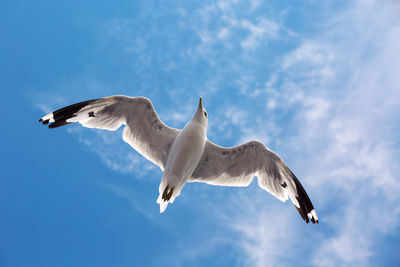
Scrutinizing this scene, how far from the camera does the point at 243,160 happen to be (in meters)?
6.67

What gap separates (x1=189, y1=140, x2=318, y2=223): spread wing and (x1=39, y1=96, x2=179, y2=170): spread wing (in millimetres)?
752

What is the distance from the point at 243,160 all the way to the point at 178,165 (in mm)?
1339

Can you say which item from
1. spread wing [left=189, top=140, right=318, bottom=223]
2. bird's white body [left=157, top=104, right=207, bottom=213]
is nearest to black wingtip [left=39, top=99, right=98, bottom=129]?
bird's white body [left=157, top=104, right=207, bottom=213]

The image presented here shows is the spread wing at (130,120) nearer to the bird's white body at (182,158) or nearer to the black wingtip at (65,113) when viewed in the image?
the black wingtip at (65,113)

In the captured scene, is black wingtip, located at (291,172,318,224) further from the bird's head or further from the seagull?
the bird's head

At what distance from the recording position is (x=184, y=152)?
594 centimetres

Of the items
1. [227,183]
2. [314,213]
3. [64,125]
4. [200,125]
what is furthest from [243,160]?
[64,125]

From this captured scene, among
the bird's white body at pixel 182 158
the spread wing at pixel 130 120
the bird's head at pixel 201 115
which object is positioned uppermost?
the bird's head at pixel 201 115

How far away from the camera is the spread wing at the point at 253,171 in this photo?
655 centimetres

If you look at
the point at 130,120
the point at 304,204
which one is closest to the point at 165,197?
the point at 130,120

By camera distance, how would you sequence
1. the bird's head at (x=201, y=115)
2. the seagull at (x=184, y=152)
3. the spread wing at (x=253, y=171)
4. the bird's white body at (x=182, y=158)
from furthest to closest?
1. the spread wing at (x=253, y=171)
2. the bird's head at (x=201, y=115)
3. the seagull at (x=184, y=152)
4. the bird's white body at (x=182, y=158)

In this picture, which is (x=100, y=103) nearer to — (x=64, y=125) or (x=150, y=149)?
(x=64, y=125)

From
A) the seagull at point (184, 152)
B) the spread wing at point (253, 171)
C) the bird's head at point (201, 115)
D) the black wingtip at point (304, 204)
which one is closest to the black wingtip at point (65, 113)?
the seagull at point (184, 152)

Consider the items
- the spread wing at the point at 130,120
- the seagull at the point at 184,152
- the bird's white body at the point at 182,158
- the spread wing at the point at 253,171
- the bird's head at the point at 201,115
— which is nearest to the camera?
the bird's white body at the point at 182,158
